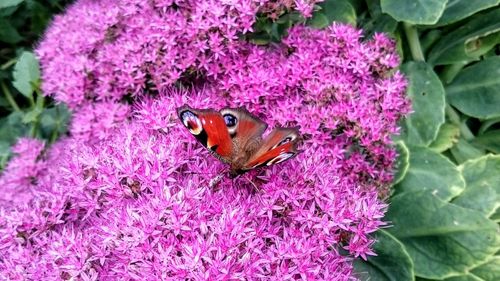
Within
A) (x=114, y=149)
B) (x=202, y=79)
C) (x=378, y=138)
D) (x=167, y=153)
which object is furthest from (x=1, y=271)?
(x=378, y=138)

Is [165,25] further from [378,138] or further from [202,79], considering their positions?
[378,138]

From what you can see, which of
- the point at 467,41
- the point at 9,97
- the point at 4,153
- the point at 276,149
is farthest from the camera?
the point at 9,97

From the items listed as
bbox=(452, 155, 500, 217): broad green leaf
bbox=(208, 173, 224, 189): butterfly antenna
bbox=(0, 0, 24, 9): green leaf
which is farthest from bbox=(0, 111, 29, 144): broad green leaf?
bbox=(452, 155, 500, 217): broad green leaf

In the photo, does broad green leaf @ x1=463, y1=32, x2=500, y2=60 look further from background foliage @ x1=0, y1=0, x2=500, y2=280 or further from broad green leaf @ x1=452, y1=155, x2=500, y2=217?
broad green leaf @ x1=452, y1=155, x2=500, y2=217

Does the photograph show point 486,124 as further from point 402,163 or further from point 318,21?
point 318,21

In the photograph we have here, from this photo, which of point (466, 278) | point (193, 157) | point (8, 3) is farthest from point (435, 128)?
point (8, 3)

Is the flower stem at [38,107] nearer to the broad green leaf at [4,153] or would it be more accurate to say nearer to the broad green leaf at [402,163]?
the broad green leaf at [4,153]
